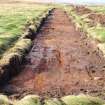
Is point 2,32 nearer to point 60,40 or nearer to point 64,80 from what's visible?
point 60,40

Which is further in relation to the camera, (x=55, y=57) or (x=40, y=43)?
(x=40, y=43)

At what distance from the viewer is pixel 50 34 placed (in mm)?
36906

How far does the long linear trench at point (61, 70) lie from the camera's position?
17314 millimetres

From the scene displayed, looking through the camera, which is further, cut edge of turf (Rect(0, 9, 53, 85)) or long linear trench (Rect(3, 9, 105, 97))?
cut edge of turf (Rect(0, 9, 53, 85))

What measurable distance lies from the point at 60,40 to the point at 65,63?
32.3 ft

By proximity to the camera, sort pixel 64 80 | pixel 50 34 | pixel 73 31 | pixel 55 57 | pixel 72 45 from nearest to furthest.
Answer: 1. pixel 64 80
2. pixel 55 57
3. pixel 72 45
4. pixel 50 34
5. pixel 73 31

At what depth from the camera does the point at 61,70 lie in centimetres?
2117

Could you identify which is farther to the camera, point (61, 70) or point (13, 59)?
point (13, 59)

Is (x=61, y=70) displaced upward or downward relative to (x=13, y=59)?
downward

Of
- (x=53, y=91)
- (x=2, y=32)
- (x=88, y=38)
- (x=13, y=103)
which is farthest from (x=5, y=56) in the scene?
(x=88, y=38)

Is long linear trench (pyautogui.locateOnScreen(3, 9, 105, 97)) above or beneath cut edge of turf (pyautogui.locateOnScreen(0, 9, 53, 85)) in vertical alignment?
beneath

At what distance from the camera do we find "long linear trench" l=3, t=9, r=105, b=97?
1731 centimetres

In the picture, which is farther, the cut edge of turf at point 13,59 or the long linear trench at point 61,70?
the cut edge of turf at point 13,59

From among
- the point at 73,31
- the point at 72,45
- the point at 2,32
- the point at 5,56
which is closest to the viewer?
the point at 5,56
